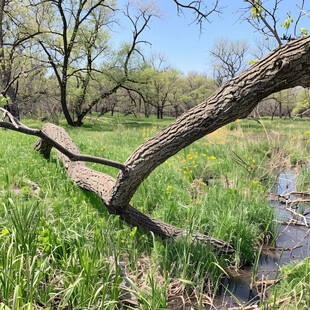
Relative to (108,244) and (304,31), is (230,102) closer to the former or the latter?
(304,31)

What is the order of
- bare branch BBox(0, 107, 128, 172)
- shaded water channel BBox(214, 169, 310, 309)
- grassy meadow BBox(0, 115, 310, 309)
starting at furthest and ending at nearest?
shaded water channel BBox(214, 169, 310, 309) → grassy meadow BBox(0, 115, 310, 309) → bare branch BBox(0, 107, 128, 172)

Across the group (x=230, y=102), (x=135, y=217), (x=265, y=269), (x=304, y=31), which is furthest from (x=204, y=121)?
(x=265, y=269)

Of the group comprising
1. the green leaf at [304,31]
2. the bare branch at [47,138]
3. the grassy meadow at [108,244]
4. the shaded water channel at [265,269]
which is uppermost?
the green leaf at [304,31]

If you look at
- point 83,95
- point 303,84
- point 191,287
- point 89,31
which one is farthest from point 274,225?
point 89,31

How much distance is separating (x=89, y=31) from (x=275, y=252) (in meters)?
19.3

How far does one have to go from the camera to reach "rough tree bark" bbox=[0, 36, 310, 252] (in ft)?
7.55

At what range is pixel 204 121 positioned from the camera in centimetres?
268

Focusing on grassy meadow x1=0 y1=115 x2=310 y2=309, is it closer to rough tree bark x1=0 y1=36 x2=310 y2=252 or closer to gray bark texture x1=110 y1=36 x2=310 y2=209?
rough tree bark x1=0 y1=36 x2=310 y2=252

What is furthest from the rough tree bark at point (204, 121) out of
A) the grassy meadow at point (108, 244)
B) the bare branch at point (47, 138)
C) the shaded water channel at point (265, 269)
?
the shaded water channel at point (265, 269)

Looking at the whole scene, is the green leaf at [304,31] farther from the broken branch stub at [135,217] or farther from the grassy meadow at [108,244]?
the broken branch stub at [135,217]

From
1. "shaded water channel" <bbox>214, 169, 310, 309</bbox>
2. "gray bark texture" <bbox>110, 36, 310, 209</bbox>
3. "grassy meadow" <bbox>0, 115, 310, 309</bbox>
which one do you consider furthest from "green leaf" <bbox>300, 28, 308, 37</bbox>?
"shaded water channel" <bbox>214, 169, 310, 309</bbox>

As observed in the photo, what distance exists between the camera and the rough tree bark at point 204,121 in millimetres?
2303

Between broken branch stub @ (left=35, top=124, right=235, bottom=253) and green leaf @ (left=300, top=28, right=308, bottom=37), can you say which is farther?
broken branch stub @ (left=35, top=124, right=235, bottom=253)

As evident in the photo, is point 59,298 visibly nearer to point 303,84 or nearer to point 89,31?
point 303,84
